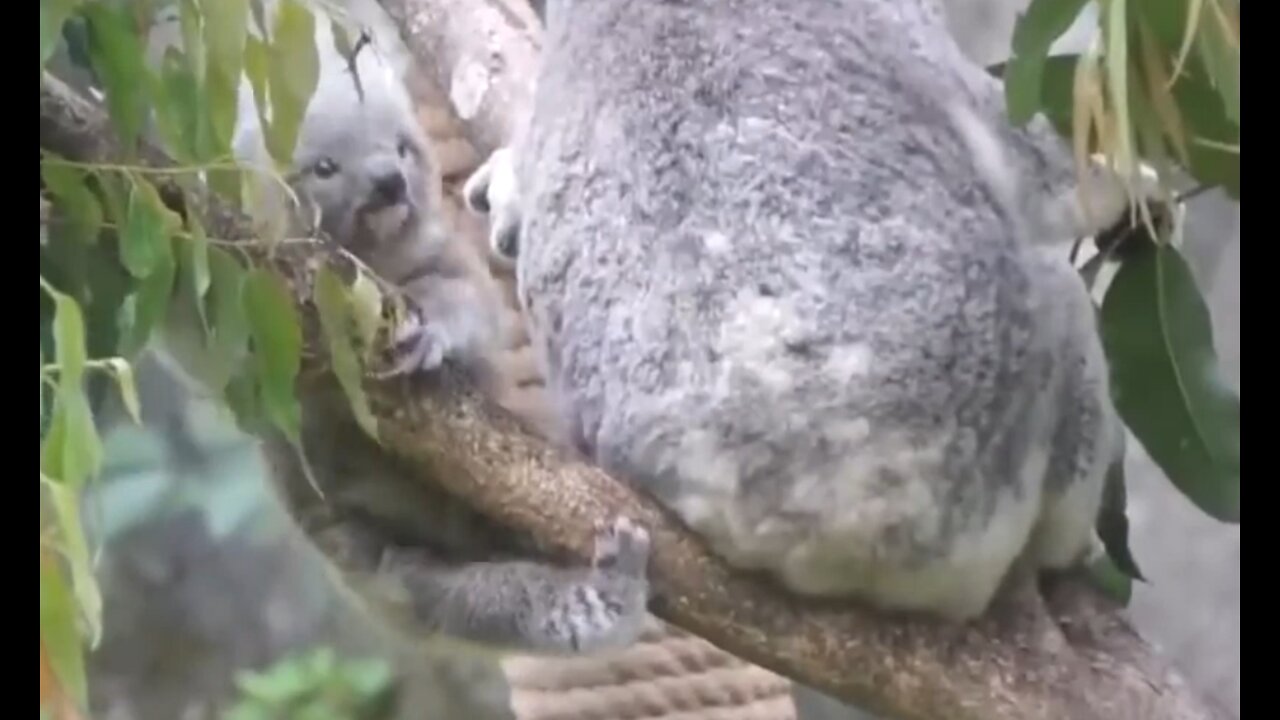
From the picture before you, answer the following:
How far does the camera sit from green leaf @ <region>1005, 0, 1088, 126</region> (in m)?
0.93

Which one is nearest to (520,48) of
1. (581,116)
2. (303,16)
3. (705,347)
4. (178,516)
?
(581,116)

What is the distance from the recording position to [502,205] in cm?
131

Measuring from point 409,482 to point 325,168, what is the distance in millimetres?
276

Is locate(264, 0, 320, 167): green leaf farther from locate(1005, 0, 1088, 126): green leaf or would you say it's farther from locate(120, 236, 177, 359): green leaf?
locate(1005, 0, 1088, 126): green leaf

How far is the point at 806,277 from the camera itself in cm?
111

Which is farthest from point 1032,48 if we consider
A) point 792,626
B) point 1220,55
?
point 792,626

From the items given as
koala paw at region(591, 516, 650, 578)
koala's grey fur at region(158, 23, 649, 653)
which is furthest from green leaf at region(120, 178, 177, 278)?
koala paw at region(591, 516, 650, 578)

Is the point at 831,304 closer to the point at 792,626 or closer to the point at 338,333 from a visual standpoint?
the point at 792,626

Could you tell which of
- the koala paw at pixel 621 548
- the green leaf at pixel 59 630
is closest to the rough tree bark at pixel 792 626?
the koala paw at pixel 621 548

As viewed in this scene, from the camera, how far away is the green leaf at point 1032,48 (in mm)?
927

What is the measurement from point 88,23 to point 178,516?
1896mm

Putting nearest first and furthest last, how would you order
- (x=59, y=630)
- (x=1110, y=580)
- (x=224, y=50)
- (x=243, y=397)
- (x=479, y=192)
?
1. (x=59, y=630)
2. (x=224, y=50)
3. (x=243, y=397)
4. (x=1110, y=580)
5. (x=479, y=192)

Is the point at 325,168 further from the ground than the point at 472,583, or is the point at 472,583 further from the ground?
the point at 325,168
